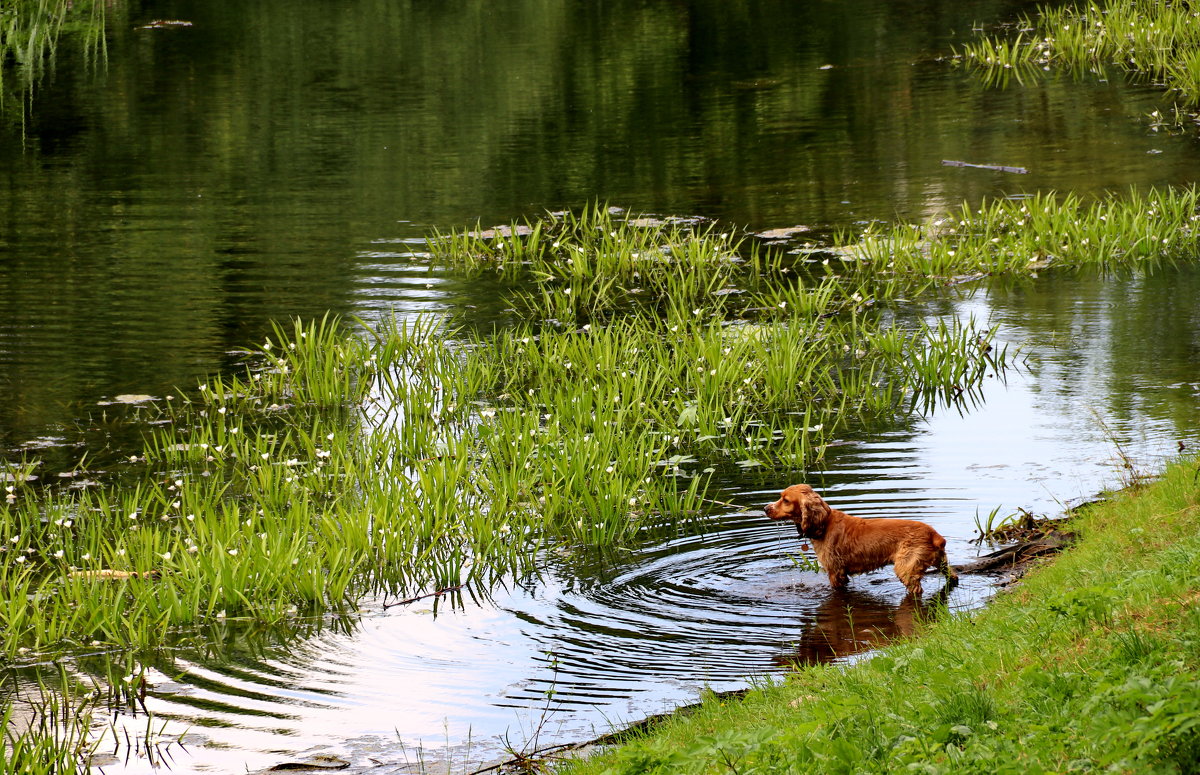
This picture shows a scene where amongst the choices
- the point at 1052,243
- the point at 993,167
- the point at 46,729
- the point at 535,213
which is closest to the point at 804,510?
the point at 46,729

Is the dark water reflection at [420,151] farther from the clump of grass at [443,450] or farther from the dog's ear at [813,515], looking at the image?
the dog's ear at [813,515]

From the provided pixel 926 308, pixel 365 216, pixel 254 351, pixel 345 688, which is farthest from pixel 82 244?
pixel 345 688

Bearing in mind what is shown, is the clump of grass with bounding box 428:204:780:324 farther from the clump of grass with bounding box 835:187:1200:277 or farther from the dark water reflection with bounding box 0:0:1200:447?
the clump of grass with bounding box 835:187:1200:277

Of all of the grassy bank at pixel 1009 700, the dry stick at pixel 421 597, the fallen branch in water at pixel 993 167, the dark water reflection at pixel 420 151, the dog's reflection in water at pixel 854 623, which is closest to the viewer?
the grassy bank at pixel 1009 700

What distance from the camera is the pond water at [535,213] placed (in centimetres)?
718

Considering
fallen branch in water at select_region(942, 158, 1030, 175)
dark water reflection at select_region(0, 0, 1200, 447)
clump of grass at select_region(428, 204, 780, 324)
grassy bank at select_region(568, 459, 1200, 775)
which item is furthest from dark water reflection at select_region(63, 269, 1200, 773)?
fallen branch in water at select_region(942, 158, 1030, 175)

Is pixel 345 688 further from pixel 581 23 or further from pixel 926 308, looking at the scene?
pixel 581 23

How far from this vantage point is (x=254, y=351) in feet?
44.1

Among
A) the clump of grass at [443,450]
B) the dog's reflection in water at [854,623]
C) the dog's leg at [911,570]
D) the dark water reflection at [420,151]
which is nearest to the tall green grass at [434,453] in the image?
the clump of grass at [443,450]

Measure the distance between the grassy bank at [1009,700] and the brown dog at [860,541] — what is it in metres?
1.05

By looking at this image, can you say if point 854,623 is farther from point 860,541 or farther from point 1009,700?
point 1009,700

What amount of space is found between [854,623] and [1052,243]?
867cm

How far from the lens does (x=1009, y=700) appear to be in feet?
16.0

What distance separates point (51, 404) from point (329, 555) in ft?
17.4
